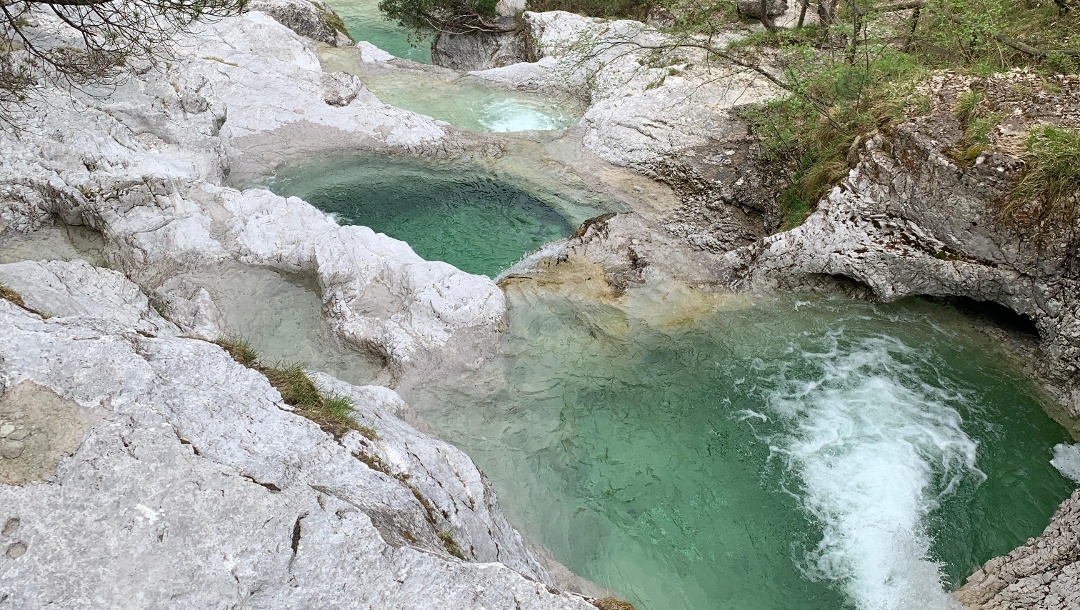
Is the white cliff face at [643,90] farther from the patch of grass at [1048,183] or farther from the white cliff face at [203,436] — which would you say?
the white cliff face at [203,436]

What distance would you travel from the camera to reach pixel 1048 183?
7625 millimetres

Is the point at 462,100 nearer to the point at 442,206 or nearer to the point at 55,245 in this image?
the point at 442,206

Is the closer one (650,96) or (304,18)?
(650,96)

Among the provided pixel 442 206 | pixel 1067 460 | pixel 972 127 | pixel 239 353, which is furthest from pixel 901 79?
Answer: pixel 239 353

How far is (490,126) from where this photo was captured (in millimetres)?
14367

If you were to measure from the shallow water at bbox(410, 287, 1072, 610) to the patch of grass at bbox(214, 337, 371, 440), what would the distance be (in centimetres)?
196

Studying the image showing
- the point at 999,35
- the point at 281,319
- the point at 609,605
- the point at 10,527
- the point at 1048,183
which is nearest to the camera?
the point at 10,527

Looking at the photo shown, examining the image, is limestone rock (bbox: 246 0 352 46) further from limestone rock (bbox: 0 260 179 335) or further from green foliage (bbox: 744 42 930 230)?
limestone rock (bbox: 0 260 179 335)

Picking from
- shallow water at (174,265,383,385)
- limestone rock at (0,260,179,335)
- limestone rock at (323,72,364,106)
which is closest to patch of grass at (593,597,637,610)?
limestone rock at (0,260,179,335)

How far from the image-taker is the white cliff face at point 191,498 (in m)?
3.35

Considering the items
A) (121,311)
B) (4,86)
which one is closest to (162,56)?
(4,86)

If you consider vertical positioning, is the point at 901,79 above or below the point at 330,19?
above

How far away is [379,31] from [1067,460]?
2128 cm

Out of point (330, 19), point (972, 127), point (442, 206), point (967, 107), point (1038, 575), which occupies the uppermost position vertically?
point (967, 107)
